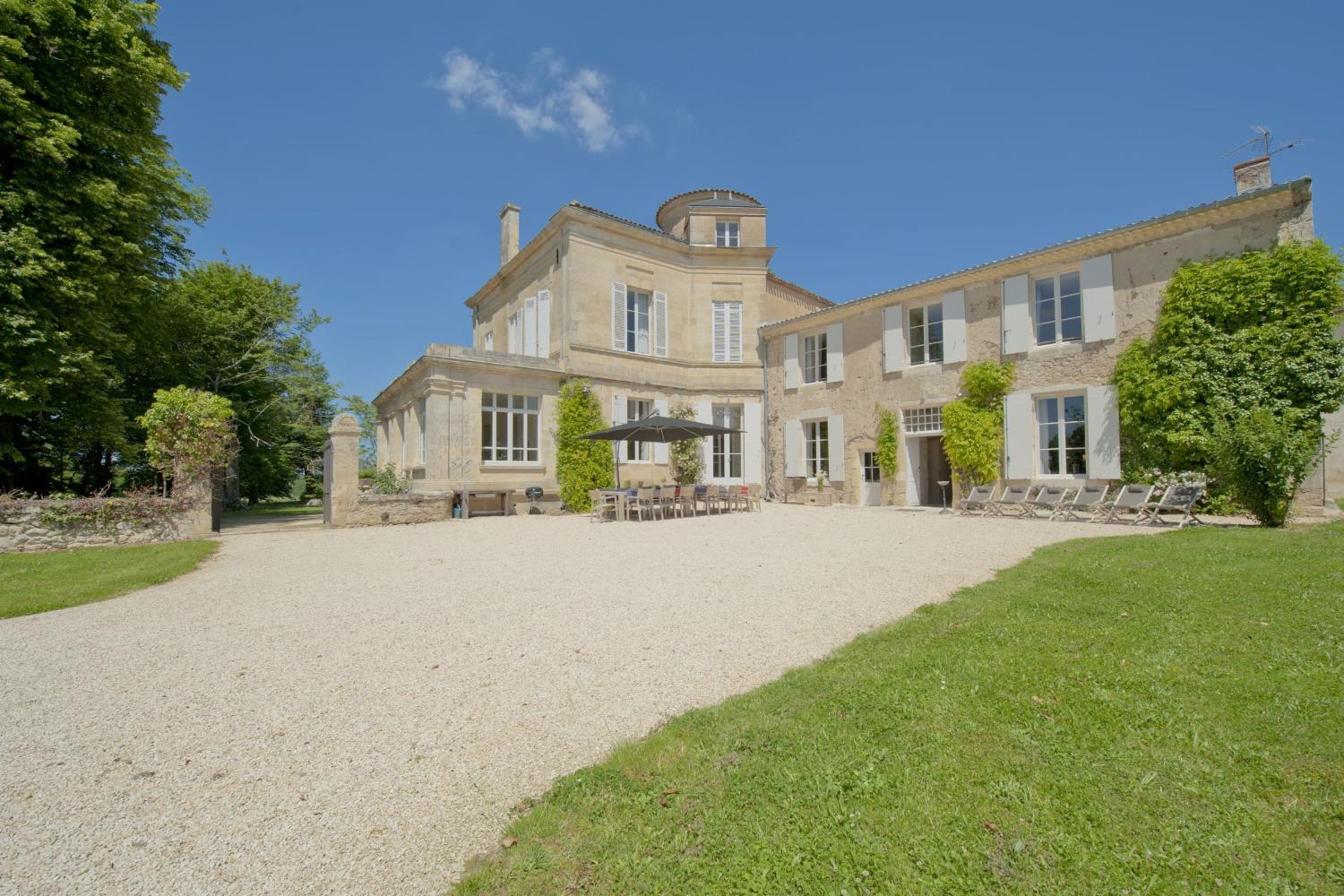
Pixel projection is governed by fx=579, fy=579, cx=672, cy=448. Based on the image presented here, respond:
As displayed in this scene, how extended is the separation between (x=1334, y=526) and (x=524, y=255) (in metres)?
19.2

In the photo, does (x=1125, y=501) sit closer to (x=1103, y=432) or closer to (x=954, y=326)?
(x=1103, y=432)

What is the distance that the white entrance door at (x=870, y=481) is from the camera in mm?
15922

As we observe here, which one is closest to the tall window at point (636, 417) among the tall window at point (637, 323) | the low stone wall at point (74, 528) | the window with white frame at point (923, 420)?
the tall window at point (637, 323)

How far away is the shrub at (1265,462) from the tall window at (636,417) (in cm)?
1243

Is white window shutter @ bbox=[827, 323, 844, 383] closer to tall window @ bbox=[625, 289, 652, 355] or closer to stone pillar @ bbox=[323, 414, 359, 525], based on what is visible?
tall window @ bbox=[625, 289, 652, 355]

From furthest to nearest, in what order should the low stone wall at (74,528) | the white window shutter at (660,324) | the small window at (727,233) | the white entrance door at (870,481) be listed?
1. the small window at (727,233)
2. the white window shutter at (660,324)
3. the white entrance door at (870,481)
4. the low stone wall at (74,528)

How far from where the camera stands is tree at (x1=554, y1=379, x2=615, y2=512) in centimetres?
1574

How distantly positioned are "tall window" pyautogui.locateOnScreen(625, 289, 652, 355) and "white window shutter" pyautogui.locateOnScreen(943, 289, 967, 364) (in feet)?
28.0

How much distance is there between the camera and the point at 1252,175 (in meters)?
11.7

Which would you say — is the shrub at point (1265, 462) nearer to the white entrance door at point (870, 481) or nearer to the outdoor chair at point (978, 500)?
the outdoor chair at point (978, 500)

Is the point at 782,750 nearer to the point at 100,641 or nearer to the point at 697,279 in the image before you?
the point at 100,641

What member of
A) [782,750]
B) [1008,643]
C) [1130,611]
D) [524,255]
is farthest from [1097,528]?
[524,255]

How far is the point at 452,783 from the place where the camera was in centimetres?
243

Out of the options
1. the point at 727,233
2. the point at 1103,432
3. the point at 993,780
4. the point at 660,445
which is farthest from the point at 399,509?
the point at 1103,432
